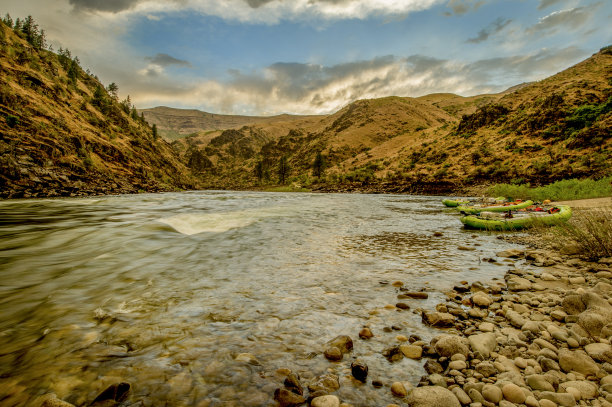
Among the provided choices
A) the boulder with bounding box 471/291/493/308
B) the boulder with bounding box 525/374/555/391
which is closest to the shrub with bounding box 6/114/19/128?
the boulder with bounding box 471/291/493/308

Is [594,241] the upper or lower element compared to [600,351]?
upper

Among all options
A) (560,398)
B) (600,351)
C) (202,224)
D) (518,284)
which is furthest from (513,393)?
(202,224)

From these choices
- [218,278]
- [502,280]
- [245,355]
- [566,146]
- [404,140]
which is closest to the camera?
[245,355]

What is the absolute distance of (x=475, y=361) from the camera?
3.42m

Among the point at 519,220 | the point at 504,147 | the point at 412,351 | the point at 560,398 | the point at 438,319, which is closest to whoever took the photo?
the point at 560,398

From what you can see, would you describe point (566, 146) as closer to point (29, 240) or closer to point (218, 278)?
point (218, 278)

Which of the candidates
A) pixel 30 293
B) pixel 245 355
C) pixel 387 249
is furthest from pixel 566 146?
pixel 30 293

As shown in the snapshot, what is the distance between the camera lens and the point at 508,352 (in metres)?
3.53

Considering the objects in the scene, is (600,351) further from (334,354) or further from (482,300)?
(334,354)

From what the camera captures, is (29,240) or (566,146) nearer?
(29,240)

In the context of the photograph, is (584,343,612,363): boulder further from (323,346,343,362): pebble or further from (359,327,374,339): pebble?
(323,346,343,362): pebble

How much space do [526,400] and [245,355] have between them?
3.28 meters

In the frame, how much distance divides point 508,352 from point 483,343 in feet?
0.93

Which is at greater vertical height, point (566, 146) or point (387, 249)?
point (566, 146)
